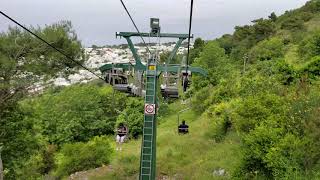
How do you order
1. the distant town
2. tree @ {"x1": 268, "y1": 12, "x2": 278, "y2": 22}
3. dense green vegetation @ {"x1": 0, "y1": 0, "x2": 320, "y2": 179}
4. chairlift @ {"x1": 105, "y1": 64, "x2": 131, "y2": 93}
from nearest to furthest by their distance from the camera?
dense green vegetation @ {"x1": 0, "y1": 0, "x2": 320, "y2": 179} < chairlift @ {"x1": 105, "y1": 64, "x2": 131, "y2": 93} < the distant town < tree @ {"x1": 268, "y1": 12, "x2": 278, "y2": 22}

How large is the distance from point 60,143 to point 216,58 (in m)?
18.1

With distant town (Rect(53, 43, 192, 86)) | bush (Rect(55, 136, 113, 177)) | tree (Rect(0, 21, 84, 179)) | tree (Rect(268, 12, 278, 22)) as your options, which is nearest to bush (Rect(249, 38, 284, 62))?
distant town (Rect(53, 43, 192, 86))

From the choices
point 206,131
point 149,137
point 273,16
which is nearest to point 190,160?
point 149,137

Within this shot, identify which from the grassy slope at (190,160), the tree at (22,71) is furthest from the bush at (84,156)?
the tree at (22,71)

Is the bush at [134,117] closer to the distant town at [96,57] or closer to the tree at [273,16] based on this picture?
the distant town at [96,57]

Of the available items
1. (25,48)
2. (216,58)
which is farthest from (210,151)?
(216,58)

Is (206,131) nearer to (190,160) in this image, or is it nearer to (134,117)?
(190,160)

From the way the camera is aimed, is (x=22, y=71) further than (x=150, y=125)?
Yes

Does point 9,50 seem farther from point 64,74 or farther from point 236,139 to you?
point 236,139

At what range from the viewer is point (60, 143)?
46.0m

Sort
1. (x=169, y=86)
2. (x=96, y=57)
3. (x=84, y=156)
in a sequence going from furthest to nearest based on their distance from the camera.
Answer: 1. (x=96, y=57)
2. (x=84, y=156)
3. (x=169, y=86)

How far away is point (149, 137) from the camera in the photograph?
17.5m

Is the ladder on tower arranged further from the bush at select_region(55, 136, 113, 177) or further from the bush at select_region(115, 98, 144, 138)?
the bush at select_region(115, 98, 144, 138)

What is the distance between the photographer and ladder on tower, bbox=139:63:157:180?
1731 centimetres
